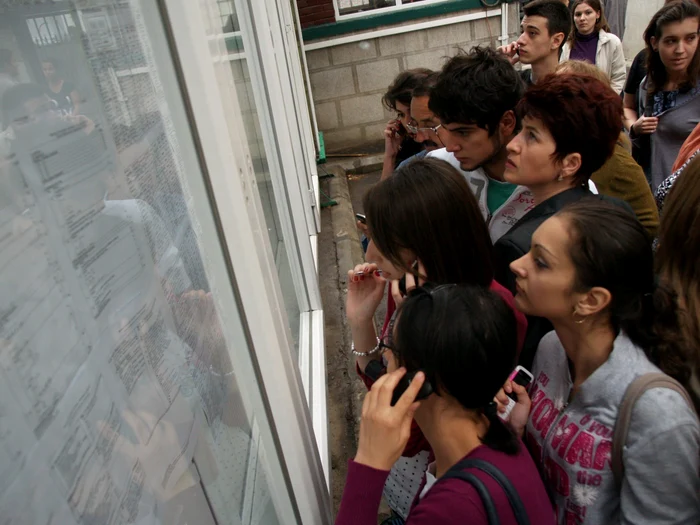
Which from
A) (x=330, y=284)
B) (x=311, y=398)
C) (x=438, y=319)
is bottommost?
(x=330, y=284)

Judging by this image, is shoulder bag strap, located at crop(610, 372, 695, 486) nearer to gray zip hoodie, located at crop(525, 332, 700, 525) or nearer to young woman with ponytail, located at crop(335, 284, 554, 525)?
→ gray zip hoodie, located at crop(525, 332, 700, 525)

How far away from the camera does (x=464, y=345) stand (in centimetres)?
87

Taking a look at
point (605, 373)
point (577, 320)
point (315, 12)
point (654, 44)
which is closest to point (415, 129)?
point (654, 44)

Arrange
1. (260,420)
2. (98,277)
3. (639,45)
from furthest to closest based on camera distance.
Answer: (639,45) < (260,420) < (98,277)

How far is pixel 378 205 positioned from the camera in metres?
1.28

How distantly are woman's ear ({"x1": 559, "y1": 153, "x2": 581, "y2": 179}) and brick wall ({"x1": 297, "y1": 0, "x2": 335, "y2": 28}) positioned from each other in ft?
19.8

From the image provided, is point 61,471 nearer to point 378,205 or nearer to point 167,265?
point 167,265

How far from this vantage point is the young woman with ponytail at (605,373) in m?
0.90

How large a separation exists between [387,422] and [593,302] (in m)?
0.50

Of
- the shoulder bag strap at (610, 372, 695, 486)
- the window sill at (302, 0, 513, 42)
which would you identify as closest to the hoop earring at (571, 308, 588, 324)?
the shoulder bag strap at (610, 372, 695, 486)

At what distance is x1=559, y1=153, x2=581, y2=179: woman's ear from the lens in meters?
1.43

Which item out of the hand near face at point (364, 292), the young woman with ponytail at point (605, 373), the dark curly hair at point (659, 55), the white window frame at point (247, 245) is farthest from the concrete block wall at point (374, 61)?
the young woman with ponytail at point (605, 373)

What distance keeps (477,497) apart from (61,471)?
60cm

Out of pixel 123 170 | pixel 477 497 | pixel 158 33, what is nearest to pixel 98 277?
pixel 123 170
